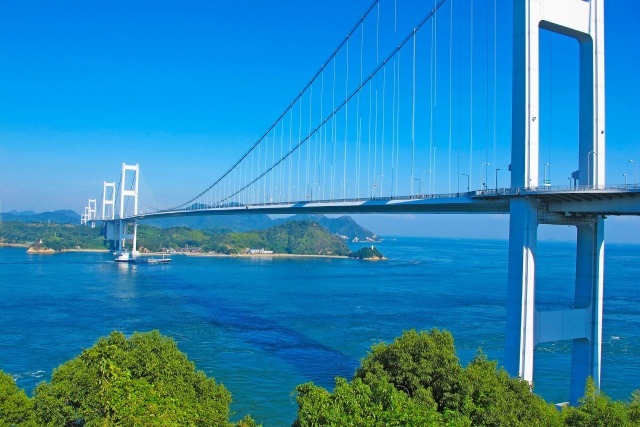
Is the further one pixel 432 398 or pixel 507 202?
pixel 507 202

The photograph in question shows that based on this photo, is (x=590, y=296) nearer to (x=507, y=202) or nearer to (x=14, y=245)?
(x=507, y=202)

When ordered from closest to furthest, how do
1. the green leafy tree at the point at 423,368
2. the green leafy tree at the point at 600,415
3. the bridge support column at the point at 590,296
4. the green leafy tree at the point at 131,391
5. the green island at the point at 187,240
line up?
the green leafy tree at the point at 131,391 → the green leafy tree at the point at 600,415 → the green leafy tree at the point at 423,368 → the bridge support column at the point at 590,296 → the green island at the point at 187,240

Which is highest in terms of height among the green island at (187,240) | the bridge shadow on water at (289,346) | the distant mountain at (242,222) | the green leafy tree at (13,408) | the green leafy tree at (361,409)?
the distant mountain at (242,222)

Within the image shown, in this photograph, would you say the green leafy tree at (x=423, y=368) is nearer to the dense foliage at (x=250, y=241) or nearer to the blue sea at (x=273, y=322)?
the blue sea at (x=273, y=322)

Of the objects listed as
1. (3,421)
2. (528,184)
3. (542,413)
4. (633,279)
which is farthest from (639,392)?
(633,279)

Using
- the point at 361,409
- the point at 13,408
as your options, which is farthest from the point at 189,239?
the point at 361,409

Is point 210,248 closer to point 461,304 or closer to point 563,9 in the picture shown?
point 461,304

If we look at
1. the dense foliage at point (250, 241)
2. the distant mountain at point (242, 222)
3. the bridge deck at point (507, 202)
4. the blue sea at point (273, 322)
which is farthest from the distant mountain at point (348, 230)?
the bridge deck at point (507, 202)
